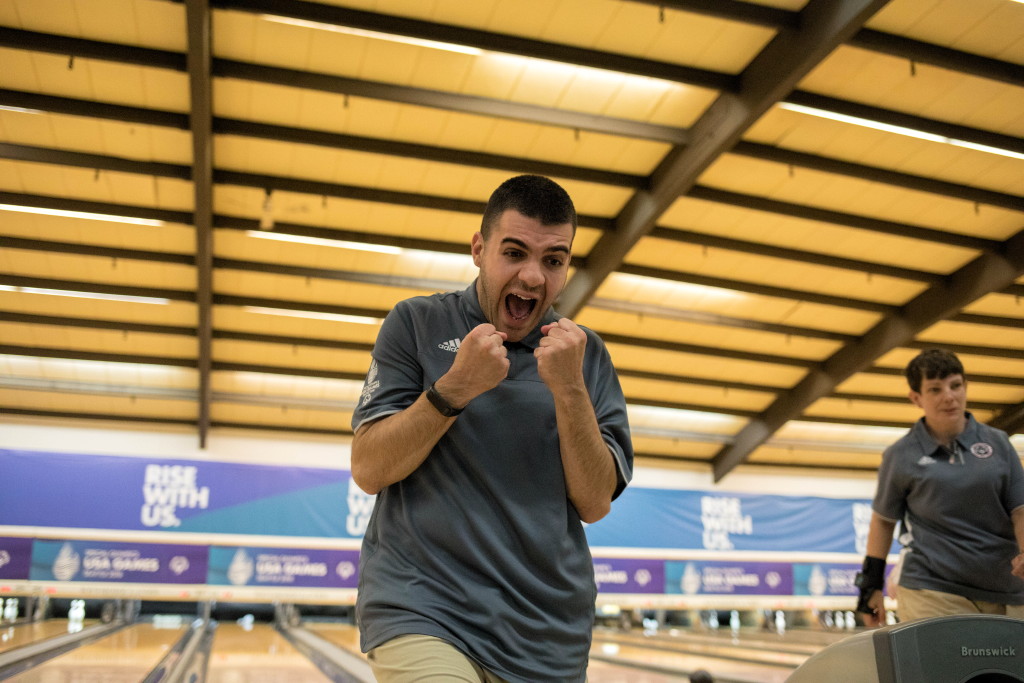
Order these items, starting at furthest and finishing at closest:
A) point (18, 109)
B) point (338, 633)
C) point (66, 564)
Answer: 1. point (66, 564)
2. point (338, 633)
3. point (18, 109)

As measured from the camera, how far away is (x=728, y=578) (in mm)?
15688

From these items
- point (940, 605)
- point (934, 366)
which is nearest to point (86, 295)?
point (934, 366)

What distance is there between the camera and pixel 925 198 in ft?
35.3

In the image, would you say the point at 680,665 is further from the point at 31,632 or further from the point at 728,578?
the point at 728,578

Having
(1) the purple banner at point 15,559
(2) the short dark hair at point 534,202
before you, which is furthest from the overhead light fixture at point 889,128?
(1) the purple banner at point 15,559

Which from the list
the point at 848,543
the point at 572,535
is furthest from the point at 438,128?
the point at 848,543

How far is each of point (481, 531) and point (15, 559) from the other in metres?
13.5

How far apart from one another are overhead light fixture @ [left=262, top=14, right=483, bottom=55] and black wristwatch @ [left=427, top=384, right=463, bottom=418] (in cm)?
722

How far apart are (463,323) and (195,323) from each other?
12104mm

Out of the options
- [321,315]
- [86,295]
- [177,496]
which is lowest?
[177,496]

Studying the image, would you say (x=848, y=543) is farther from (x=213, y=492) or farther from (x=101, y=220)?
(x=101, y=220)

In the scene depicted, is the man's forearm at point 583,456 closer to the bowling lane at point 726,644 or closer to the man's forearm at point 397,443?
the man's forearm at point 397,443

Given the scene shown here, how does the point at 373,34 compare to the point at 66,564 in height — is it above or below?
above

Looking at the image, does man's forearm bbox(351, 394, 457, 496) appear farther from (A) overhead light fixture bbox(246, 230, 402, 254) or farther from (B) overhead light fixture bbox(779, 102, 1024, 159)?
(A) overhead light fixture bbox(246, 230, 402, 254)
